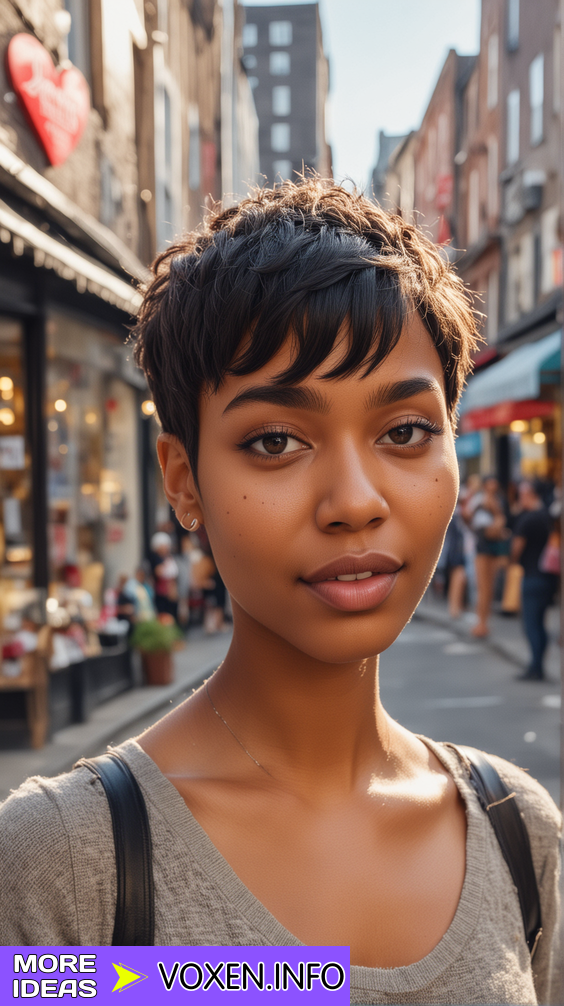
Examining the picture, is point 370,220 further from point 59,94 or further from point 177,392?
point 59,94

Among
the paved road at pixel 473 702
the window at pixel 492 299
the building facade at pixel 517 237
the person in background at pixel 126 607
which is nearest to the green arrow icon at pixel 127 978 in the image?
the building facade at pixel 517 237

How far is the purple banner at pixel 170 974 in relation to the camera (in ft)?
2.53

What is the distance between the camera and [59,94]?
4977mm

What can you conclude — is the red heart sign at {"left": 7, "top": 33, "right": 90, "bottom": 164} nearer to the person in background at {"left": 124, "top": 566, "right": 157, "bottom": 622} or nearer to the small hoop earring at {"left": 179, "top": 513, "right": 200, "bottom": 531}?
the person in background at {"left": 124, "top": 566, "right": 157, "bottom": 622}

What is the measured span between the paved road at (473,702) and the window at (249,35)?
11.7 feet

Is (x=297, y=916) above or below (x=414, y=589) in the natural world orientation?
below

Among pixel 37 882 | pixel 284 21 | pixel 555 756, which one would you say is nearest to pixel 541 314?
pixel 555 756

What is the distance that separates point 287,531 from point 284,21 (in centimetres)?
76

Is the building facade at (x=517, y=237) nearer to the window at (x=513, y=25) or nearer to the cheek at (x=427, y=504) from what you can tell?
the window at (x=513, y=25)

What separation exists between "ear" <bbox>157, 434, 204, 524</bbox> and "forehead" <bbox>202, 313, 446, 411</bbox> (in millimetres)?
88

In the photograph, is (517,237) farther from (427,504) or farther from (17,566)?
(427,504)

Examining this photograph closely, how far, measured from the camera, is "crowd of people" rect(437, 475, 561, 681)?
7.64m

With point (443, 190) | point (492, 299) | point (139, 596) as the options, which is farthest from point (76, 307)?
point (443, 190)

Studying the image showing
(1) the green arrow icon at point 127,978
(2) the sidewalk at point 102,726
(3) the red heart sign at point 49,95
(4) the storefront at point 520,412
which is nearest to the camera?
(1) the green arrow icon at point 127,978
